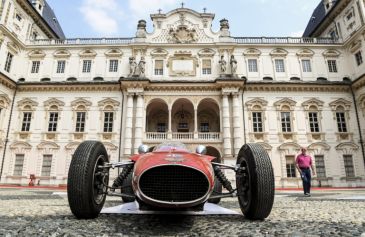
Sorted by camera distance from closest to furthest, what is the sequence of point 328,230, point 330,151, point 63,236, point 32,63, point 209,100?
point 63,236, point 328,230, point 330,151, point 209,100, point 32,63

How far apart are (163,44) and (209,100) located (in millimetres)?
7691

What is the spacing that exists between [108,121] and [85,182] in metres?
20.9

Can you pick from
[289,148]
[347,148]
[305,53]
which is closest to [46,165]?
[289,148]

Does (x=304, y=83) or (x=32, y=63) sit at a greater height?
(x=32, y=63)

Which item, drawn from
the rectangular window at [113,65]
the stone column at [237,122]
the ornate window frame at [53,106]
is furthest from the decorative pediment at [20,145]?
the stone column at [237,122]

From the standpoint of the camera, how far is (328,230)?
3244mm

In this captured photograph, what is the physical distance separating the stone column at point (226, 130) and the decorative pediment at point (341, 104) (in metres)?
10.3

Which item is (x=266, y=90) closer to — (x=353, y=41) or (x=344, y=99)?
(x=344, y=99)

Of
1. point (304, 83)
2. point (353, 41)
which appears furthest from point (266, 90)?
point (353, 41)

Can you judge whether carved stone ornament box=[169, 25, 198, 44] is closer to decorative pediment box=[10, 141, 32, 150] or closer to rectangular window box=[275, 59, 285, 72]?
rectangular window box=[275, 59, 285, 72]

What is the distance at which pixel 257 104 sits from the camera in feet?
77.8

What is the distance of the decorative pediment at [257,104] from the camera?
2367cm

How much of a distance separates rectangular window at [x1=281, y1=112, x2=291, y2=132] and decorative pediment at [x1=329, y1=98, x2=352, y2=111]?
4.36 meters

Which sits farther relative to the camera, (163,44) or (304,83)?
(163,44)
